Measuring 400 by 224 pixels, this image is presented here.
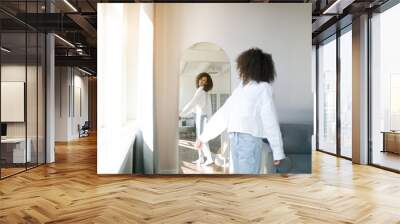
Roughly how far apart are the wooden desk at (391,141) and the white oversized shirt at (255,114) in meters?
2.44

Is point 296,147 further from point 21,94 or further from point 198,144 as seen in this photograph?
point 21,94

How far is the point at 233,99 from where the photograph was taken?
5.99m

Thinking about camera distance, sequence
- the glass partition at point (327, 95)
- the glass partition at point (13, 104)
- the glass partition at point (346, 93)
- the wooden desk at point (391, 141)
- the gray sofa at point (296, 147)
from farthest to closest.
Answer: the glass partition at point (327, 95) → the glass partition at point (346, 93) → the wooden desk at point (391, 141) → the glass partition at point (13, 104) → the gray sofa at point (296, 147)

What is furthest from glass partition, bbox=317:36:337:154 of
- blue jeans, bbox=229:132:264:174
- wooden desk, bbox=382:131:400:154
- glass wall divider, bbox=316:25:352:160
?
blue jeans, bbox=229:132:264:174

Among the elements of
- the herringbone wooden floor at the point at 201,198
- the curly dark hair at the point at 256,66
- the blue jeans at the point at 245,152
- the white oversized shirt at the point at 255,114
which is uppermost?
the curly dark hair at the point at 256,66

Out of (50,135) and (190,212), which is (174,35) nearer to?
(190,212)

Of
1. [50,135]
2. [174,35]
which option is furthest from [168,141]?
[50,135]

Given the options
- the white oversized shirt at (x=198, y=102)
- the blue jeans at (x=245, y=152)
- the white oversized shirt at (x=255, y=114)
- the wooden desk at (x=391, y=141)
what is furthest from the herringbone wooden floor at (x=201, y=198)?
the white oversized shirt at (x=198, y=102)

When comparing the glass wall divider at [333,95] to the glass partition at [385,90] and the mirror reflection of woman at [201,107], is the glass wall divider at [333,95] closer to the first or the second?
the glass partition at [385,90]

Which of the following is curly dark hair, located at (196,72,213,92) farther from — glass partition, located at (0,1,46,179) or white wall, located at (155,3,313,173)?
glass partition, located at (0,1,46,179)

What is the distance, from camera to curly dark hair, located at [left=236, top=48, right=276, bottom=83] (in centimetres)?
602

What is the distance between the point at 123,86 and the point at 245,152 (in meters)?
2.21

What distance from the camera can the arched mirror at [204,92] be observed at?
6.03 m

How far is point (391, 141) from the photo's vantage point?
7.10 meters
